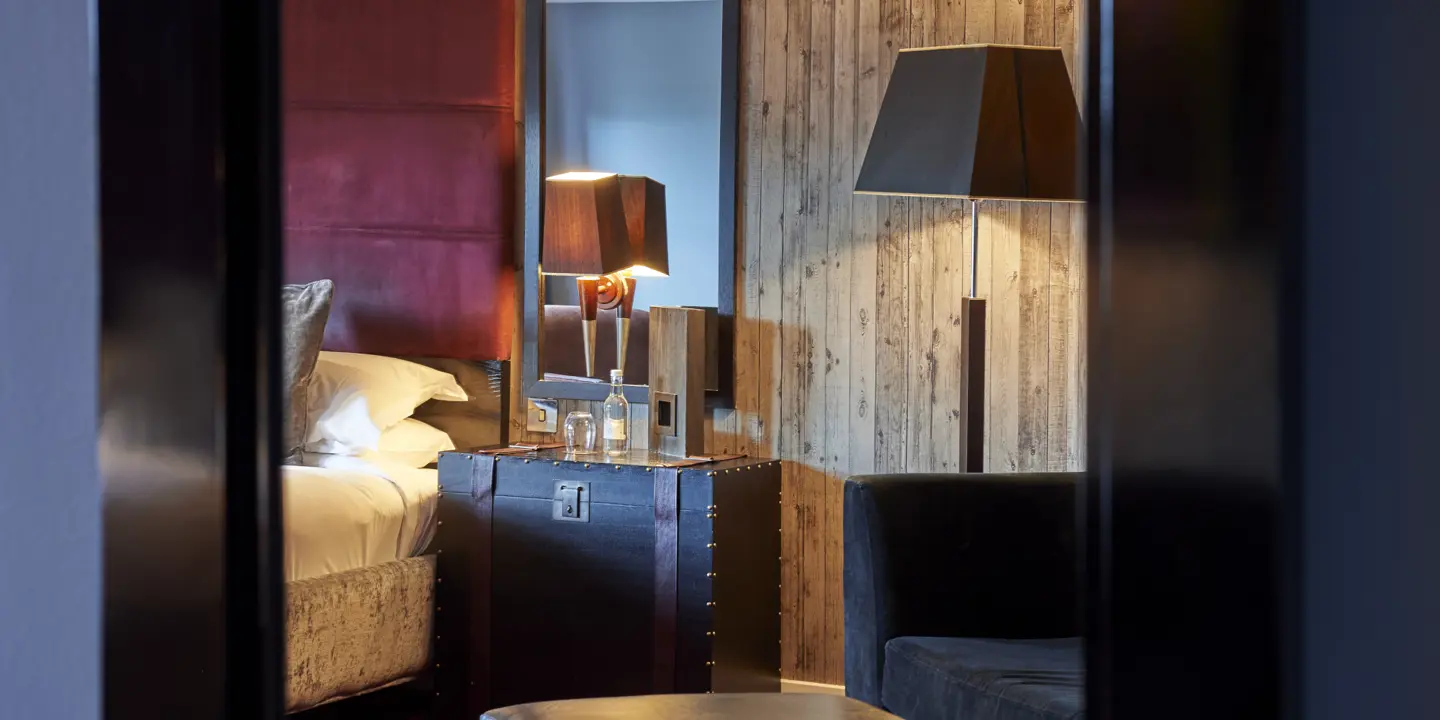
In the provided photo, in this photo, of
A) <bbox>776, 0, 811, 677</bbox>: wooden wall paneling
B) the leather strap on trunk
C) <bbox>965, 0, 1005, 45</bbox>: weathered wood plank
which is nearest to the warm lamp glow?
<bbox>776, 0, 811, 677</bbox>: wooden wall paneling

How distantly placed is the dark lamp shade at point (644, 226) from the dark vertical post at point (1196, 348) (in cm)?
293

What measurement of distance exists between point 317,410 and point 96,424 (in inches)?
106

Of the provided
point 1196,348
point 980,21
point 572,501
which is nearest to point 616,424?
point 572,501

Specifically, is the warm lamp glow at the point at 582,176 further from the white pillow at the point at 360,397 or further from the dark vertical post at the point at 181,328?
the dark vertical post at the point at 181,328

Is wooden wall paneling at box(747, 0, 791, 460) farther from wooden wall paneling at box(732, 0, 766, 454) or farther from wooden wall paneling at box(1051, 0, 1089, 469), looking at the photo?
wooden wall paneling at box(1051, 0, 1089, 469)

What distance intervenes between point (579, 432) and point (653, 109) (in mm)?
918

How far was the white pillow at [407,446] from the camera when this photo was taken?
140 inches

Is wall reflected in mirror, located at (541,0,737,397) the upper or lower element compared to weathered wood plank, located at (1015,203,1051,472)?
upper

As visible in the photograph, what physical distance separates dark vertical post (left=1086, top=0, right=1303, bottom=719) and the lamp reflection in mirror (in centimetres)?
290

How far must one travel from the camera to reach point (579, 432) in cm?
360

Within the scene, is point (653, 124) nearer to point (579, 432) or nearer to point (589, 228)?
point (589, 228)

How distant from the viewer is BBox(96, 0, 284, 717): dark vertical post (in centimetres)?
92

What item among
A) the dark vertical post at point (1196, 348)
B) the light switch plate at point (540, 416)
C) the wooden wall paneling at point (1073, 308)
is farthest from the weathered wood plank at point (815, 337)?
the dark vertical post at point (1196, 348)

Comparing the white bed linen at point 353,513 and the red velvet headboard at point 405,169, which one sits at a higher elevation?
the red velvet headboard at point 405,169
